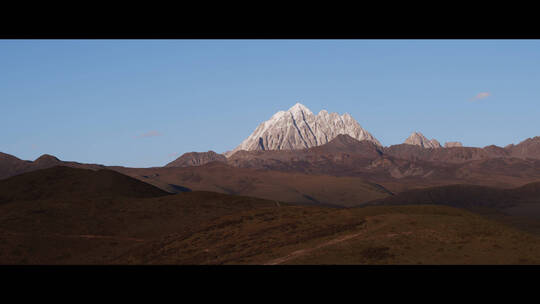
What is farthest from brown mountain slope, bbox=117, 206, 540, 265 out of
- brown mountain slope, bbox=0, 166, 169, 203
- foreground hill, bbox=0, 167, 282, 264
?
brown mountain slope, bbox=0, 166, 169, 203

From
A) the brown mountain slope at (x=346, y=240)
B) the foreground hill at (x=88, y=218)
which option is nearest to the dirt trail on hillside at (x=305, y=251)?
the brown mountain slope at (x=346, y=240)

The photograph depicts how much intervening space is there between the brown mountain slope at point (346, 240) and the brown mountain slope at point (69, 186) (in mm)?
53098

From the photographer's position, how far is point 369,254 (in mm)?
38469

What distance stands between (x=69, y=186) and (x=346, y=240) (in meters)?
83.6

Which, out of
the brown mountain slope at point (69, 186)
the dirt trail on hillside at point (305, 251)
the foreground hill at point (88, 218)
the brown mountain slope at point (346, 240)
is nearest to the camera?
the brown mountain slope at point (346, 240)

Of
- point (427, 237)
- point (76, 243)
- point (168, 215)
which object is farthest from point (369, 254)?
point (168, 215)

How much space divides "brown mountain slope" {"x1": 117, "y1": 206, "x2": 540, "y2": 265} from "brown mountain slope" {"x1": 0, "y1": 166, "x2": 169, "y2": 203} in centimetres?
5310

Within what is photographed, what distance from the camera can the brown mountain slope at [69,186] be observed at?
106938mm

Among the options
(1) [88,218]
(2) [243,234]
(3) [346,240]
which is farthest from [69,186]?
(3) [346,240]

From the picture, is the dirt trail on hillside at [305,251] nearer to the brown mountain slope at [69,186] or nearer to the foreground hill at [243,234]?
the foreground hill at [243,234]

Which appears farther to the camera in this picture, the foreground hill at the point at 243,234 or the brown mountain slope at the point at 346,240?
the foreground hill at the point at 243,234
